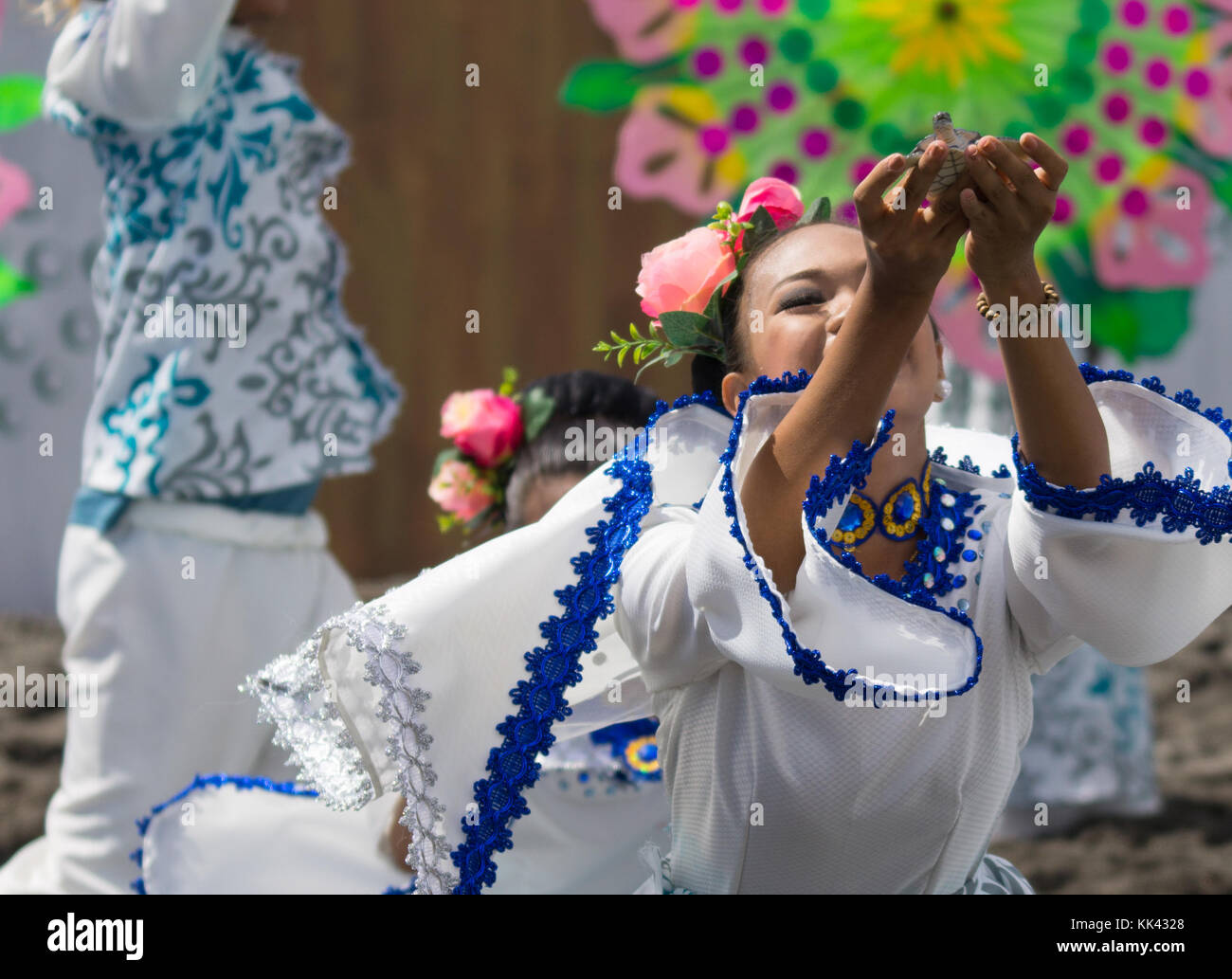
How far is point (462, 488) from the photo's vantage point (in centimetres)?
273

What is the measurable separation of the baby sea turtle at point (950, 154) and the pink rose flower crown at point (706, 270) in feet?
1.43

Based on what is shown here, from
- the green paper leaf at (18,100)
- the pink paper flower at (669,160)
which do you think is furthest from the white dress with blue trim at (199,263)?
the green paper leaf at (18,100)

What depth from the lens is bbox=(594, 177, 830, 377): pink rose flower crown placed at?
1.67m

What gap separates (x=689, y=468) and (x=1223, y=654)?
4.20 meters

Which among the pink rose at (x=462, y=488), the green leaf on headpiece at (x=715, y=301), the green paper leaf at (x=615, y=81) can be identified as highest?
the green paper leaf at (x=615, y=81)

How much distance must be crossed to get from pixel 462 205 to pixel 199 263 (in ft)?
8.30

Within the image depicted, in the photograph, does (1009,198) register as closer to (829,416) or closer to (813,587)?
(829,416)

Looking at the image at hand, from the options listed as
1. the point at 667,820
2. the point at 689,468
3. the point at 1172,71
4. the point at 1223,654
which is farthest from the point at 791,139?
the point at 1223,654

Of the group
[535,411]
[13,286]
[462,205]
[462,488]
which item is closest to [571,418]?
[535,411]

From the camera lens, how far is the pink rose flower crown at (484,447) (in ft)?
8.89

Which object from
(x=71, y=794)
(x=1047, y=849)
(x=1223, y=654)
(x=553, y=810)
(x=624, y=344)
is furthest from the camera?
(x=1223, y=654)

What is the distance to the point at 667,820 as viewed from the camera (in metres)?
2.34

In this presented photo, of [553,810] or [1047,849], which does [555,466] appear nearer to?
[553,810]

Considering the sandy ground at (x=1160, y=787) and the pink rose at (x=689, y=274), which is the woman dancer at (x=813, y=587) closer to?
the pink rose at (x=689, y=274)
